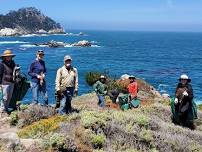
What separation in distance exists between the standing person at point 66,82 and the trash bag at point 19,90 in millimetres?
1925

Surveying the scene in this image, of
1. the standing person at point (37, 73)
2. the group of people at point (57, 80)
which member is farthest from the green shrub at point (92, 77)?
the group of people at point (57, 80)

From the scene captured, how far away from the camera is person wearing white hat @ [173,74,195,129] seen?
14.8m

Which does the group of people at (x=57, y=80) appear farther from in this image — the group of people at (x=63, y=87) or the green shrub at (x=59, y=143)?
the green shrub at (x=59, y=143)

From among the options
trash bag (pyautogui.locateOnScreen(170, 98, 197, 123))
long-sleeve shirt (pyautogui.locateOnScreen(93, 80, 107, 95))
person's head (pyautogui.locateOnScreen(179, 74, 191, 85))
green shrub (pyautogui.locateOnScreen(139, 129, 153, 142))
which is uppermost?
person's head (pyautogui.locateOnScreen(179, 74, 191, 85))

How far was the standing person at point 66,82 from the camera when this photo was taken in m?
14.2

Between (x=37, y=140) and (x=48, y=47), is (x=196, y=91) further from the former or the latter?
(x=48, y=47)

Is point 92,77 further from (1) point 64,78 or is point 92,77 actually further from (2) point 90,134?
(2) point 90,134

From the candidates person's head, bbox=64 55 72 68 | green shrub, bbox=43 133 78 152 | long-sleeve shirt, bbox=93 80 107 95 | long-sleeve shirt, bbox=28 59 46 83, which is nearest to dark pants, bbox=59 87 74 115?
person's head, bbox=64 55 72 68

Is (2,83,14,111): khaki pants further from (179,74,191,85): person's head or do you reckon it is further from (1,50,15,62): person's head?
(179,74,191,85): person's head

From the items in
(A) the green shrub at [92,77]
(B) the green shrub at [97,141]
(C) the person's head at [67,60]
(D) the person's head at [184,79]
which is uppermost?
(C) the person's head at [67,60]

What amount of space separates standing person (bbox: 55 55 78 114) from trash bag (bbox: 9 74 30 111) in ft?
6.31

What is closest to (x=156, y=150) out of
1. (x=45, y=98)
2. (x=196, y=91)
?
(x=45, y=98)

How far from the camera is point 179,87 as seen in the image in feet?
49.3

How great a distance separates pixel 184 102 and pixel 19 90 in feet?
17.8
